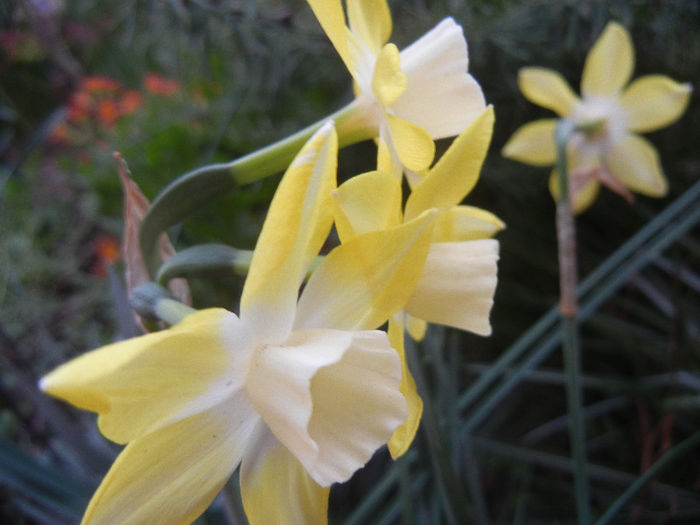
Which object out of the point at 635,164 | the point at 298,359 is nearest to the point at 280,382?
the point at 298,359

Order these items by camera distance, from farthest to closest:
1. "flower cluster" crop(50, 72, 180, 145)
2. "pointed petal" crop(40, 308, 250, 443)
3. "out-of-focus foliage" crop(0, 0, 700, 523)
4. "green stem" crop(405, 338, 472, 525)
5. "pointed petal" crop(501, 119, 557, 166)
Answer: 1. "flower cluster" crop(50, 72, 180, 145)
2. "pointed petal" crop(501, 119, 557, 166)
3. "out-of-focus foliage" crop(0, 0, 700, 523)
4. "green stem" crop(405, 338, 472, 525)
5. "pointed petal" crop(40, 308, 250, 443)

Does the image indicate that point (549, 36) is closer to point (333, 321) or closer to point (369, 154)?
point (369, 154)

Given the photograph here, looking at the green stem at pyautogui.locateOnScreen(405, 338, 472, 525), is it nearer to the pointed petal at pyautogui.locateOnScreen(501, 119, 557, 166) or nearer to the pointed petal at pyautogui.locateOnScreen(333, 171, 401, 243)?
the pointed petal at pyautogui.locateOnScreen(333, 171, 401, 243)

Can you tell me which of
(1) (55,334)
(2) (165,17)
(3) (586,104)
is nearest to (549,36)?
(3) (586,104)

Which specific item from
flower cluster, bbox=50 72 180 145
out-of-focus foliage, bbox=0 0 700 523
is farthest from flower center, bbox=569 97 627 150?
flower cluster, bbox=50 72 180 145

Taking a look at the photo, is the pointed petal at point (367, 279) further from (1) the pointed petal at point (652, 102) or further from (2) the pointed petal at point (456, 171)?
(1) the pointed petal at point (652, 102)

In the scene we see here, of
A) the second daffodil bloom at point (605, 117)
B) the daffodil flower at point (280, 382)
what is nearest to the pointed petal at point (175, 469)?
the daffodil flower at point (280, 382)
